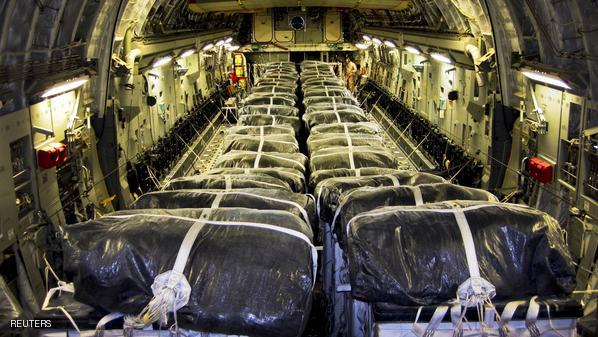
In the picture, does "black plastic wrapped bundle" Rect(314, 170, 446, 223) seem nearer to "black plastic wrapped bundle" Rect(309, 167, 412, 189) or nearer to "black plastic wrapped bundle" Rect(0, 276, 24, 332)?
"black plastic wrapped bundle" Rect(309, 167, 412, 189)

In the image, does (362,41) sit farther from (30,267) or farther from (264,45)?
(30,267)

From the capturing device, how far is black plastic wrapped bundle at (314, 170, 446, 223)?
5.54 m

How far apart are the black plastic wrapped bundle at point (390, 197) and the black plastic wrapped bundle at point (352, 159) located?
2.28 meters

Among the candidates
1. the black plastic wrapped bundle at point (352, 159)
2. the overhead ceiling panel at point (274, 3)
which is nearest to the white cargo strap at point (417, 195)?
the black plastic wrapped bundle at point (352, 159)

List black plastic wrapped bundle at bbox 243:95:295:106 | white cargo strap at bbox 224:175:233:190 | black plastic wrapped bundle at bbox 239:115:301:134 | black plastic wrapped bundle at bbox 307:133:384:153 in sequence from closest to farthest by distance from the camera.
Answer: white cargo strap at bbox 224:175:233:190 < black plastic wrapped bundle at bbox 307:133:384:153 < black plastic wrapped bundle at bbox 239:115:301:134 < black plastic wrapped bundle at bbox 243:95:295:106

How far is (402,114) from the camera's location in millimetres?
17875

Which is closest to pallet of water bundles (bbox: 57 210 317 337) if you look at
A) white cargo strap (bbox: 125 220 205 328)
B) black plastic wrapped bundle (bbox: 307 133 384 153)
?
white cargo strap (bbox: 125 220 205 328)

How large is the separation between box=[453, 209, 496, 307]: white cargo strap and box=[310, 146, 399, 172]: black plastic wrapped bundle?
3729 millimetres

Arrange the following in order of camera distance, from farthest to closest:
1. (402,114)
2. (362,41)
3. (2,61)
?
(362,41) → (402,114) → (2,61)

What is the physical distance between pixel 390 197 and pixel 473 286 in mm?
1442

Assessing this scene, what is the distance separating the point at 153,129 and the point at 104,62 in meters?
4.35

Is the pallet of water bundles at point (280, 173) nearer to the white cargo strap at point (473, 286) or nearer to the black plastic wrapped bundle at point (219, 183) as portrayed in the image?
the black plastic wrapped bundle at point (219, 183)

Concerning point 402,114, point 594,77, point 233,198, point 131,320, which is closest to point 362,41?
point 402,114

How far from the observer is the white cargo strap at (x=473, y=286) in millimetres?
3387
